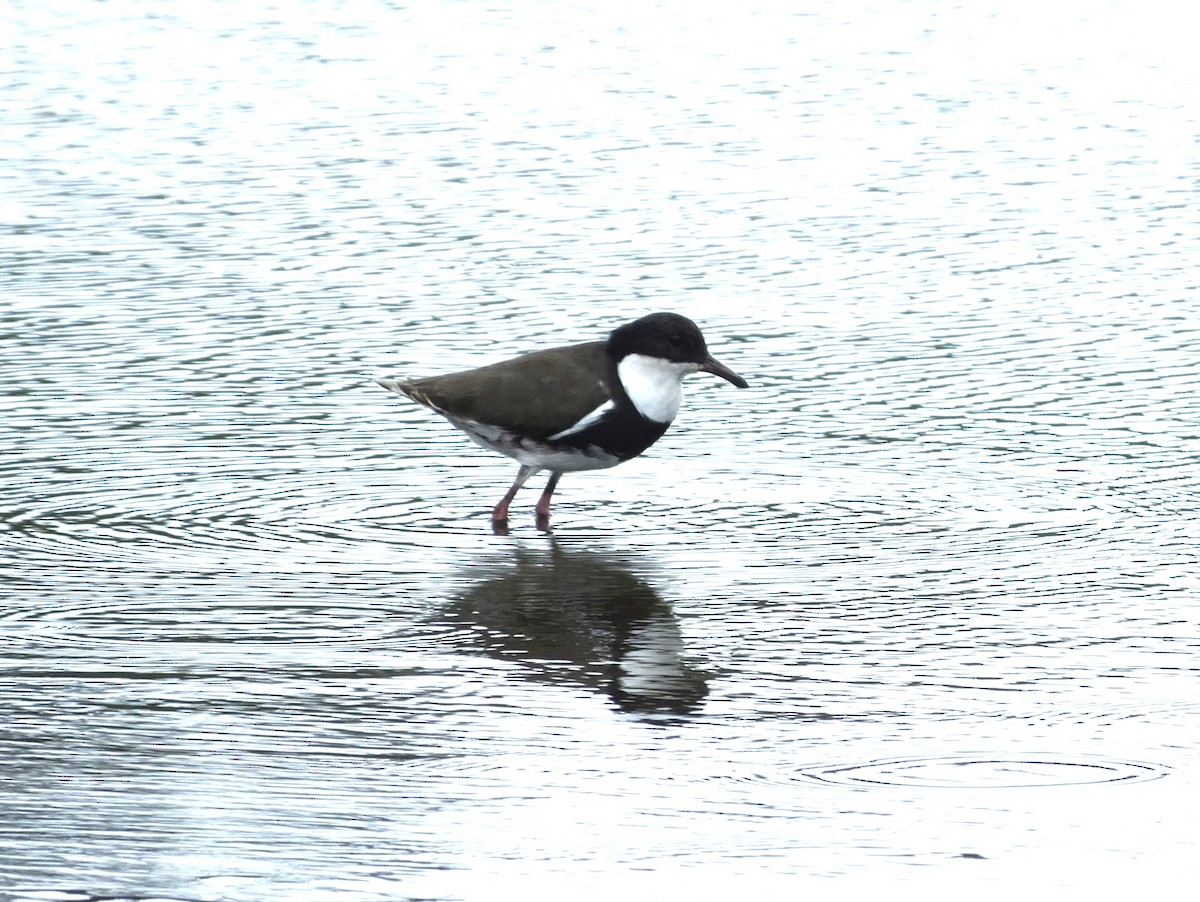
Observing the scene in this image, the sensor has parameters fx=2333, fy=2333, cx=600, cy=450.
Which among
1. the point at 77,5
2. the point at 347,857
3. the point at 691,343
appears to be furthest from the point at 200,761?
the point at 77,5

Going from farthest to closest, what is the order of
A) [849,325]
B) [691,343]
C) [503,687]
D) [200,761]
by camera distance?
1. [849,325]
2. [691,343]
3. [503,687]
4. [200,761]

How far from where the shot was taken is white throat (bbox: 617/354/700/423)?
29.6ft

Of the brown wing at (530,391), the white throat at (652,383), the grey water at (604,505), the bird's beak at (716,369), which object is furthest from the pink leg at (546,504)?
the bird's beak at (716,369)

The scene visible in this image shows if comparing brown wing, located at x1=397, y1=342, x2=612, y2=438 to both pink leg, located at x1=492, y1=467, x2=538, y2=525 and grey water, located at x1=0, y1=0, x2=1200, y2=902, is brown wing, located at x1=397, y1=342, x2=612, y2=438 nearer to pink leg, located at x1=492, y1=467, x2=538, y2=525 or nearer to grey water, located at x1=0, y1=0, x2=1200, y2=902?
pink leg, located at x1=492, y1=467, x2=538, y2=525

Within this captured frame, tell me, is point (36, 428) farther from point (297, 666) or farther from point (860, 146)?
point (860, 146)

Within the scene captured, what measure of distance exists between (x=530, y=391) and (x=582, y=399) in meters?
0.22

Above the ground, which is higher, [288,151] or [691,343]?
[691,343]

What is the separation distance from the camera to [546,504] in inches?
362

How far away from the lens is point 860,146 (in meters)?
17.4

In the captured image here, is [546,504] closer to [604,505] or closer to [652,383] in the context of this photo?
[604,505]

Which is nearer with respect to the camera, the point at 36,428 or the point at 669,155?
the point at 36,428

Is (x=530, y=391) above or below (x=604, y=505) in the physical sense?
above

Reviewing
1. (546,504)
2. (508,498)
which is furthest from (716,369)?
(508,498)

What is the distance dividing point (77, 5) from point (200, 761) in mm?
20630
